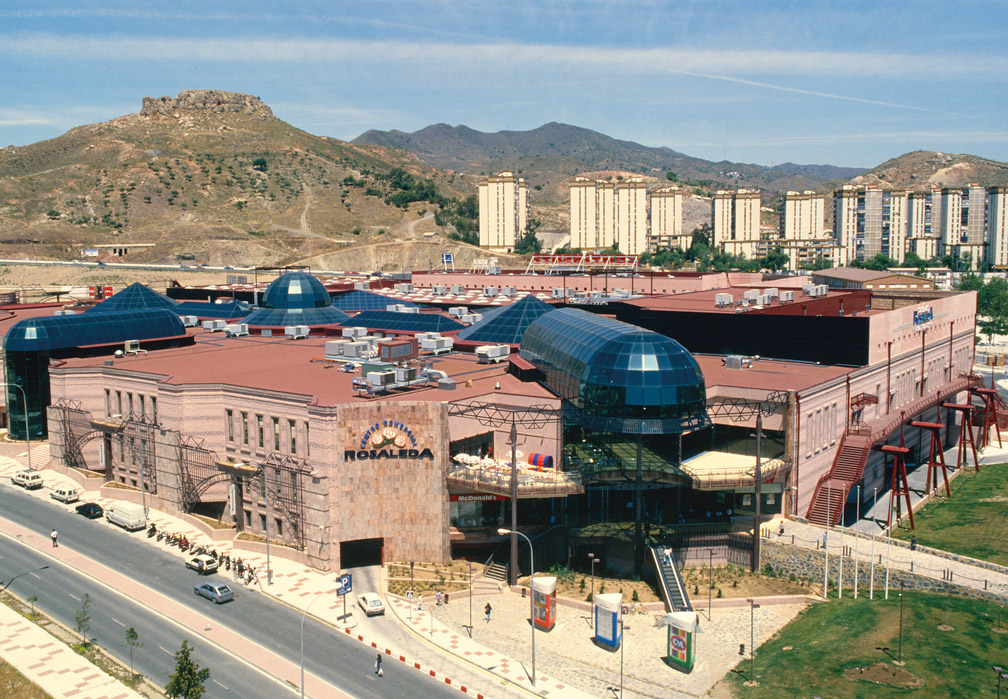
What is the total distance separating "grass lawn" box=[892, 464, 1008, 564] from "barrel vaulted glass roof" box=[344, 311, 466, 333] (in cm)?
5380

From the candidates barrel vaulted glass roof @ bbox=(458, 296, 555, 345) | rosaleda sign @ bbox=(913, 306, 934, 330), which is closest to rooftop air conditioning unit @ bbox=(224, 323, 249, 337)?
barrel vaulted glass roof @ bbox=(458, 296, 555, 345)

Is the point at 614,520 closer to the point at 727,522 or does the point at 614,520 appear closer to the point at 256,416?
the point at 727,522

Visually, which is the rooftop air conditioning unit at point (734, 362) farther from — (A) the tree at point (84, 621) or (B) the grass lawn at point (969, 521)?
(A) the tree at point (84, 621)

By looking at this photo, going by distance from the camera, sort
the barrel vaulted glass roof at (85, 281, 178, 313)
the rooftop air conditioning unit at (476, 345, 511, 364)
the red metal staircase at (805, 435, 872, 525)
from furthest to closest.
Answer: the barrel vaulted glass roof at (85, 281, 178, 313), the rooftop air conditioning unit at (476, 345, 511, 364), the red metal staircase at (805, 435, 872, 525)

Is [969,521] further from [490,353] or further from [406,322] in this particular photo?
[406,322]

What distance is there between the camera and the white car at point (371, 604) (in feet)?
183

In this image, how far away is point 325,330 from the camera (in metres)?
109

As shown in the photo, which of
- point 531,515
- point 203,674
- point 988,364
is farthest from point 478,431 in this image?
point 988,364

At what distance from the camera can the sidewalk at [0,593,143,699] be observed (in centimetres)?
4497

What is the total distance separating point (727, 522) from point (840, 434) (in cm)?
1666

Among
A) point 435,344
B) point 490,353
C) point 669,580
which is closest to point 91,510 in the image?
point 435,344

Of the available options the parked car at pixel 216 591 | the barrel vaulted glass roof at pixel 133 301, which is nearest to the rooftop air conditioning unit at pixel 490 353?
the parked car at pixel 216 591

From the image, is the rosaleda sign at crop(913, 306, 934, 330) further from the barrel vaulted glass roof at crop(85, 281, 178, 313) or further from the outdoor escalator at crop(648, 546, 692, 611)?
the barrel vaulted glass roof at crop(85, 281, 178, 313)

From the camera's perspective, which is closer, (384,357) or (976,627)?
(976,627)
